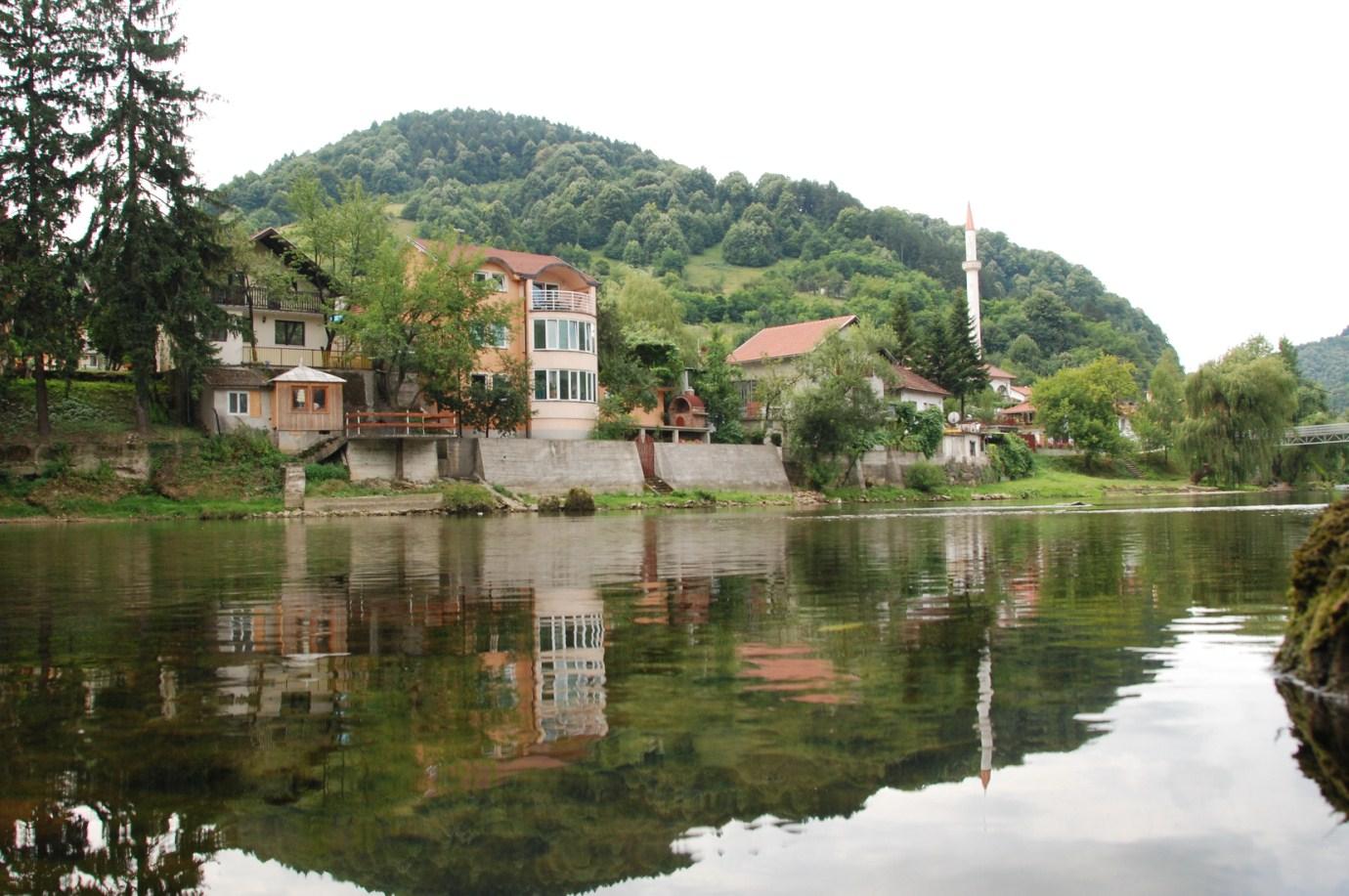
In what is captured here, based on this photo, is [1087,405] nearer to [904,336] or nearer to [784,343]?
[904,336]

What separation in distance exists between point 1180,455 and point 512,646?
236ft

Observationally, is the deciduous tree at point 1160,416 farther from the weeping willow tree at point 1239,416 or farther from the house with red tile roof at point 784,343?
the house with red tile roof at point 784,343

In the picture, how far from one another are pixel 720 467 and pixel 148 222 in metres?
29.4

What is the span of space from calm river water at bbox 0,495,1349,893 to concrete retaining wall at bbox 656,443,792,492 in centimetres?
4394

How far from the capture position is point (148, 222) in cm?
4522

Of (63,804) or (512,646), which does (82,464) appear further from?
(63,804)

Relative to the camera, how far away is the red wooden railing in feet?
160

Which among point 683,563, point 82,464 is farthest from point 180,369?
point 683,563

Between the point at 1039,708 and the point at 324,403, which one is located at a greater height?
the point at 324,403

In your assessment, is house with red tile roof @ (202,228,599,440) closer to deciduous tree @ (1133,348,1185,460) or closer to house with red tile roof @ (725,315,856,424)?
house with red tile roof @ (725,315,856,424)

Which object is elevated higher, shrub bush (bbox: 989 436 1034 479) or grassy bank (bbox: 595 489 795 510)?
shrub bush (bbox: 989 436 1034 479)

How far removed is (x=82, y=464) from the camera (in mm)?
43625

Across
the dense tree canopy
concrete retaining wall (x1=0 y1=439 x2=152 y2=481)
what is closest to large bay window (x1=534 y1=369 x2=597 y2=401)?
concrete retaining wall (x1=0 y1=439 x2=152 y2=481)

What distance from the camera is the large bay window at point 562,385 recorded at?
59.6 meters
